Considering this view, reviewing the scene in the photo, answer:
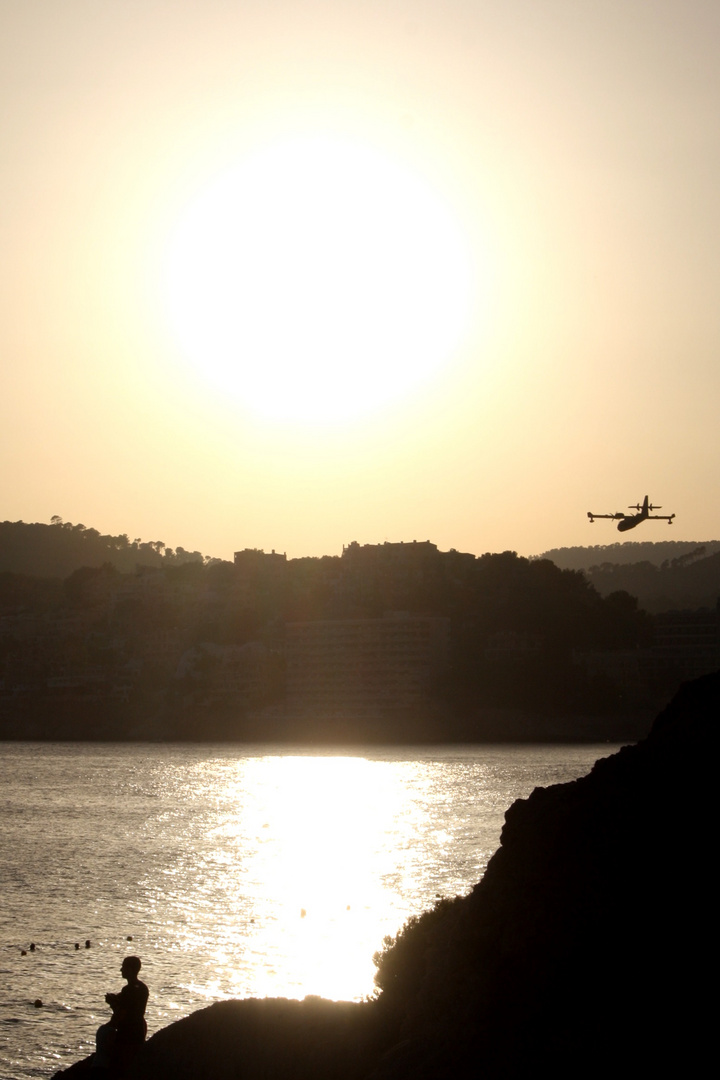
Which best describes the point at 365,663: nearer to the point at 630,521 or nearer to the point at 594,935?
the point at 630,521

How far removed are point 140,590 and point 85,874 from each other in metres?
134

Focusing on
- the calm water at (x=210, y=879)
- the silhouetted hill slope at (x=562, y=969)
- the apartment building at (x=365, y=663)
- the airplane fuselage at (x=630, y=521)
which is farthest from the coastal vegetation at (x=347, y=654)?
the silhouetted hill slope at (x=562, y=969)

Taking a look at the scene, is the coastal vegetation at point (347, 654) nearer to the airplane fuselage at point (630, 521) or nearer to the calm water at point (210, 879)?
the calm water at point (210, 879)

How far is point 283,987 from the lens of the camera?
24.1 metres

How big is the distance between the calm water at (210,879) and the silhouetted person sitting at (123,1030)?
9682 mm

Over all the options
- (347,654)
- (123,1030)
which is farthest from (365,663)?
(123,1030)

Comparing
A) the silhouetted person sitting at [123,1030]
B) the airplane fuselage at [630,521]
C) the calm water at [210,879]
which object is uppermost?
the airplane fuselage at [630,521]

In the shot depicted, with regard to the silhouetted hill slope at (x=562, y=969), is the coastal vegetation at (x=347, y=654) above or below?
above

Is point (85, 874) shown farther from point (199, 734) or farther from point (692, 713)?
point (199, 734)

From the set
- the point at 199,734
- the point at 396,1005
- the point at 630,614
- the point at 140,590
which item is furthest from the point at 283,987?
the point at 140,590

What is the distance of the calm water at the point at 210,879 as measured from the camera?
23.8m

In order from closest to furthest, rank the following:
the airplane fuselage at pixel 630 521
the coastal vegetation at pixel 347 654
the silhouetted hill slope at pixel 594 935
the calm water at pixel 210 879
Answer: the silhouetted hill slope at pixel 594 935 < the calm water at pixel 210 879 < the airplane fuselage at pixel 630 521 < the coastal vegetation at pixel 347 654

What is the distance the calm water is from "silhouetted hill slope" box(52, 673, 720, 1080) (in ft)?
28.5

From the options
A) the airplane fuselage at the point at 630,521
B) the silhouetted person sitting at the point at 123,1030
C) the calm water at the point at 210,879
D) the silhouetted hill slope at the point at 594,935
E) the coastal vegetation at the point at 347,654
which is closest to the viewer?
the silhouetted hill slope at the point at 594,935
